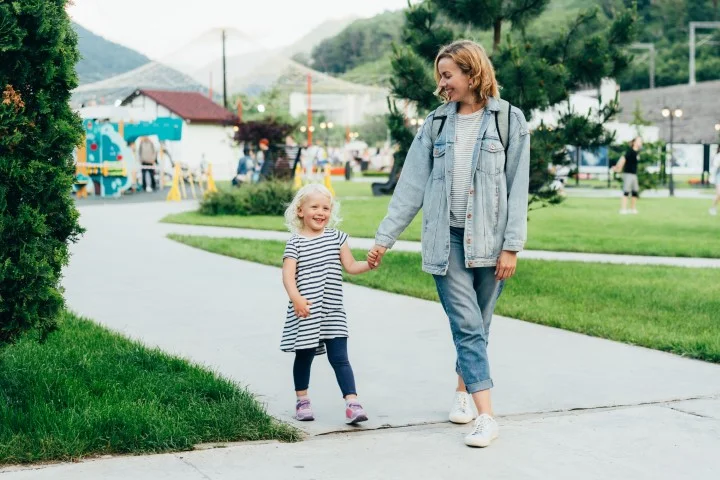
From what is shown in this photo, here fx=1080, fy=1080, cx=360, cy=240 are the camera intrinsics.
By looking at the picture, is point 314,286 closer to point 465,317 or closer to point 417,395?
point 465,317

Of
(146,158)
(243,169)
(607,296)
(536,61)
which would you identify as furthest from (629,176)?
(146,158)

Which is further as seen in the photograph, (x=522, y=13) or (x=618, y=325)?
(x=522, y=13)

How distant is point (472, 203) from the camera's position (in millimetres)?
5020

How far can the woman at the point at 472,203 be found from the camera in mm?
5008

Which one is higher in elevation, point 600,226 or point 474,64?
point 474,64

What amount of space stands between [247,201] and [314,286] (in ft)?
53.1

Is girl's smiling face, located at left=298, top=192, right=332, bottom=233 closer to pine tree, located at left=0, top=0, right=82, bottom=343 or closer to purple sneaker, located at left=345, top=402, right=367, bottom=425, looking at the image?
purple sneaker, located at left=345, top=402, right=367, bottom=425

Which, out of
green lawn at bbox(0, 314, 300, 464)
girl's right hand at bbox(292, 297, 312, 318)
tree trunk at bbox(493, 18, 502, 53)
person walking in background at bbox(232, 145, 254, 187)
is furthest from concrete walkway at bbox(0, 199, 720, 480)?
person walking in background at bbox(232, 145, 254, 187)

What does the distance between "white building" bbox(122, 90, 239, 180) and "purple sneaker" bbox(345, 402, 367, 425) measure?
2118 inches

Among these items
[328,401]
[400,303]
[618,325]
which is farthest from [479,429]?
[400,303]

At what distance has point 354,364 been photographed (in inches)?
262

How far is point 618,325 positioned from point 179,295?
394 cm

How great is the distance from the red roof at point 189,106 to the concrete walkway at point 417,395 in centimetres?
5090

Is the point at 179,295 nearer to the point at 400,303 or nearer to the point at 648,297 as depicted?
the point at 400,303
